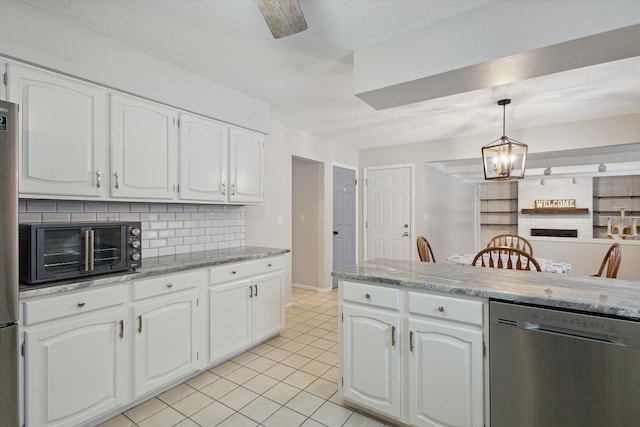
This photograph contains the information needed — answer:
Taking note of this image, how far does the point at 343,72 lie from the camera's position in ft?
8.29

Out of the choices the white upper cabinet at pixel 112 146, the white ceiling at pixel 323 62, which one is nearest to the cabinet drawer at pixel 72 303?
the white upper cabinet at pixel 112 146

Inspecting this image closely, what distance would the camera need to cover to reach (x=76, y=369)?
5.49 ft

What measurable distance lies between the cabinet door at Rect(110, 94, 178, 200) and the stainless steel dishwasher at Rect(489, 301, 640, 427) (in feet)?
7.78

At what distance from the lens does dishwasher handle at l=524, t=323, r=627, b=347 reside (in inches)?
49.8

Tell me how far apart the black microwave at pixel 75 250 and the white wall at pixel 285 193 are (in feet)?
5.48

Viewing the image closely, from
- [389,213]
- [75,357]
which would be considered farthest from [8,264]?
[389,213]

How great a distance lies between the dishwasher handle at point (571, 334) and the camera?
1.27m

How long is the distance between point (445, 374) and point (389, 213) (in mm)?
3751

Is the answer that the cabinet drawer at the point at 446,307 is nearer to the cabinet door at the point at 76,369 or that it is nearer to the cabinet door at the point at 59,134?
the cabinet door at the point at 76,369

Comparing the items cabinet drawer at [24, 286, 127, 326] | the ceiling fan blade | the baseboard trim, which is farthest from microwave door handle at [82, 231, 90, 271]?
the baseboard trim

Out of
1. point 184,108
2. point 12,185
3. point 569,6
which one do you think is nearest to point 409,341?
point 569,6

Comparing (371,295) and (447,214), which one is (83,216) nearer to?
(371,295)

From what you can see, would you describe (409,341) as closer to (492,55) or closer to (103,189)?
(492,55)

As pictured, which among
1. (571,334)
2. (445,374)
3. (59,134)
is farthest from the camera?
(59,134)
